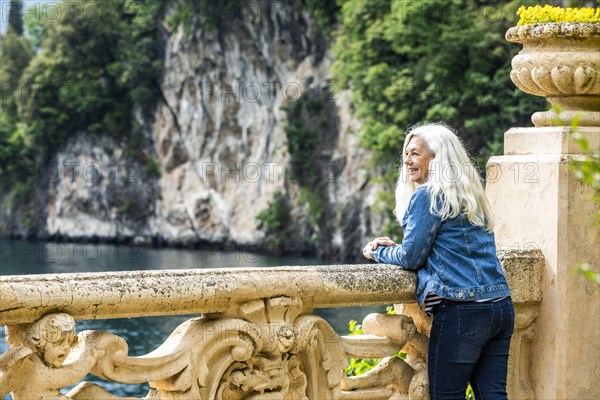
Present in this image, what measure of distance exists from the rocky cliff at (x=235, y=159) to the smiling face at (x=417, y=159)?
1372 inches

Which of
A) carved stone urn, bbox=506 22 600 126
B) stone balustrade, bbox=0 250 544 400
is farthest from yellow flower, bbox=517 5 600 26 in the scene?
stone balustrade, bbox=0 250 544 400

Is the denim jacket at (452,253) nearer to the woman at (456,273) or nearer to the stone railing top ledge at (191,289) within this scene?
the woman at (456,273)

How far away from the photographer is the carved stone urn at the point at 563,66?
4762 millimetres

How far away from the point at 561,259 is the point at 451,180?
758 millimetres

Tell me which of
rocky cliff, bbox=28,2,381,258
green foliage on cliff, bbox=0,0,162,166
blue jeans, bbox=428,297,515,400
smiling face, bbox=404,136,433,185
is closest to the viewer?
blue jeans, bbox=428,297,515,400

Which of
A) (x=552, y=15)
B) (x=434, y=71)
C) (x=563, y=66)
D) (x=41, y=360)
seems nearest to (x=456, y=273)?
(x=563, y=66)

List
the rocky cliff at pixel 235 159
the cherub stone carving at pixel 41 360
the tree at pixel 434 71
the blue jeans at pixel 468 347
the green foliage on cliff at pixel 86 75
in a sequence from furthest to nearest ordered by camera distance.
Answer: the green foliage on cliff at pixel 86 75 → the rocky cliff at pixel 235 159 → the tree at pixel 434 71 → the blue jeans at pixel 468 347 → the cherub stone carving at pixel 41 360

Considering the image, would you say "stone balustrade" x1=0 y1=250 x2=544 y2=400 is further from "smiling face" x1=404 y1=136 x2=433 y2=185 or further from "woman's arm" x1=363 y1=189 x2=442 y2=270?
"smiling face" x1=404 y1=136 x2=433 y2=185

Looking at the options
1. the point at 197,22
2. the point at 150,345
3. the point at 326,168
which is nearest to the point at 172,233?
the point at 197,22

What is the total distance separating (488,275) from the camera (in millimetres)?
4230

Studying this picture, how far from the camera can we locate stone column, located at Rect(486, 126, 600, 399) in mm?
4691

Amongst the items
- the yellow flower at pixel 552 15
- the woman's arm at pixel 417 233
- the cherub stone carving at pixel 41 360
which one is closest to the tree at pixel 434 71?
the yellow flower at pixel 552 15

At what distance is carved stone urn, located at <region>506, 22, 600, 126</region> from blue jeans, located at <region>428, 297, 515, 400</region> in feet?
3.19

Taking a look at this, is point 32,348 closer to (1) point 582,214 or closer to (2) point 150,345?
(1) point 582,214
